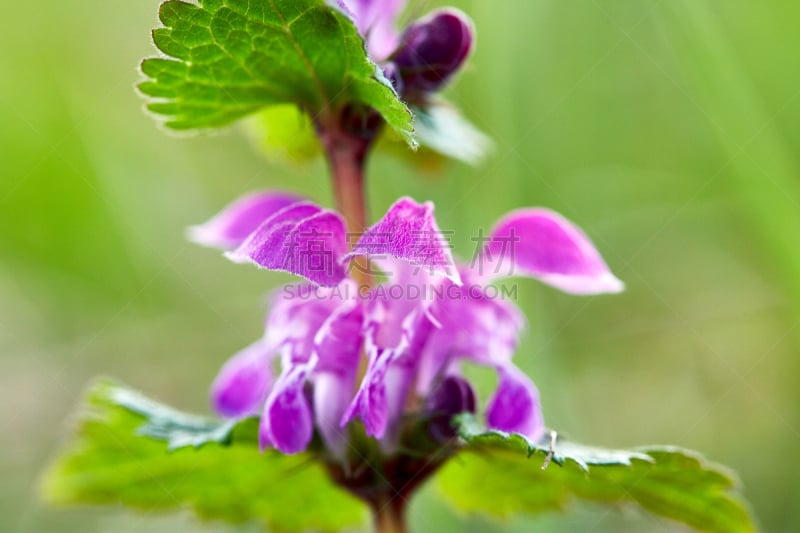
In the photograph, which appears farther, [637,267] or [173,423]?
[637,267]

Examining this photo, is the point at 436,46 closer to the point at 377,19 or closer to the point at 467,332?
the point at 377,19

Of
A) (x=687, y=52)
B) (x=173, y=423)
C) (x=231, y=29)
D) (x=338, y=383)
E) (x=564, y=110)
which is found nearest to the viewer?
(x=231, y=29)

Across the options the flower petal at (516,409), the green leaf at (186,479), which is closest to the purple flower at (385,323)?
the flower petal at (516,409)

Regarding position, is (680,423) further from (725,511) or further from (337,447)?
(337,447)

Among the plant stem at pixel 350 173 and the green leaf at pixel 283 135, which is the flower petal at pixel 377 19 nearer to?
the plant stem at pixel 350 173

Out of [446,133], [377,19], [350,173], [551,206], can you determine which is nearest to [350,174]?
[350,173]

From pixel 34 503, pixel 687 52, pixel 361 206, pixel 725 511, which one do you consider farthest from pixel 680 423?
pixel 34 503
